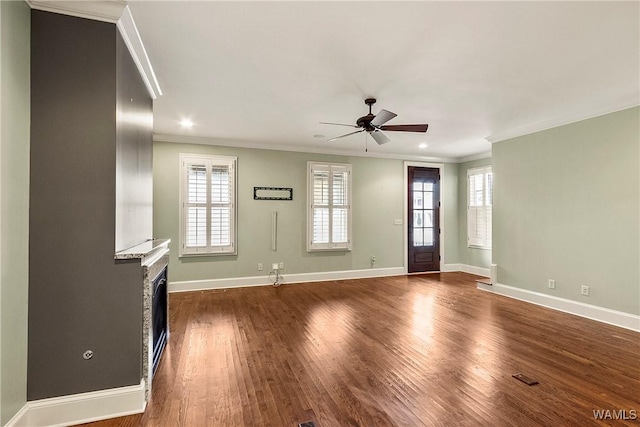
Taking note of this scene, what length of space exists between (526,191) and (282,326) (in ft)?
13.9

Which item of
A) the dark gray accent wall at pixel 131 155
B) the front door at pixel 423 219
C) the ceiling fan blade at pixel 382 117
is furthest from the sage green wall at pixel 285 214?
the ceiling fan blade at pixel 382 117

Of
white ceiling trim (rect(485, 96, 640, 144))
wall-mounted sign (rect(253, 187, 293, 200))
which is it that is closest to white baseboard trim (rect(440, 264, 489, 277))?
white ceiling trim (rect(485, 96, 640, 144))

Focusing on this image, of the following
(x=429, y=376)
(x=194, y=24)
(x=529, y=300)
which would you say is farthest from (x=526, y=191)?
(x=194, y=24)

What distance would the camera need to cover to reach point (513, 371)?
2.51 metres

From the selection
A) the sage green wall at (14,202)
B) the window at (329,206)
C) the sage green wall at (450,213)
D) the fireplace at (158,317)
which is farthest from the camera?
the sage green wall at (450,213)

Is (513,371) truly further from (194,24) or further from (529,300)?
(194,24)

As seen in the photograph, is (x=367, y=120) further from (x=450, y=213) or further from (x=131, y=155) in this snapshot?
(x=450, y=213)

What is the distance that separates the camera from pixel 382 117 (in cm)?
316

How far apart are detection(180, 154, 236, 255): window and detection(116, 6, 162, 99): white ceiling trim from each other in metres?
2.28

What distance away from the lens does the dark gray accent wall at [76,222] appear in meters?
1.85

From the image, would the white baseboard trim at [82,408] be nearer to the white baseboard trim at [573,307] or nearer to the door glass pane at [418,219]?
the white baseboard trim at [573,307]

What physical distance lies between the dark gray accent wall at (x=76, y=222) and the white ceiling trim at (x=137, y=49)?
11 cm

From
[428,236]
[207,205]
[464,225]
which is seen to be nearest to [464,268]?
[464,225]

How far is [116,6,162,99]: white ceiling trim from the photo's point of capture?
2049 mm
